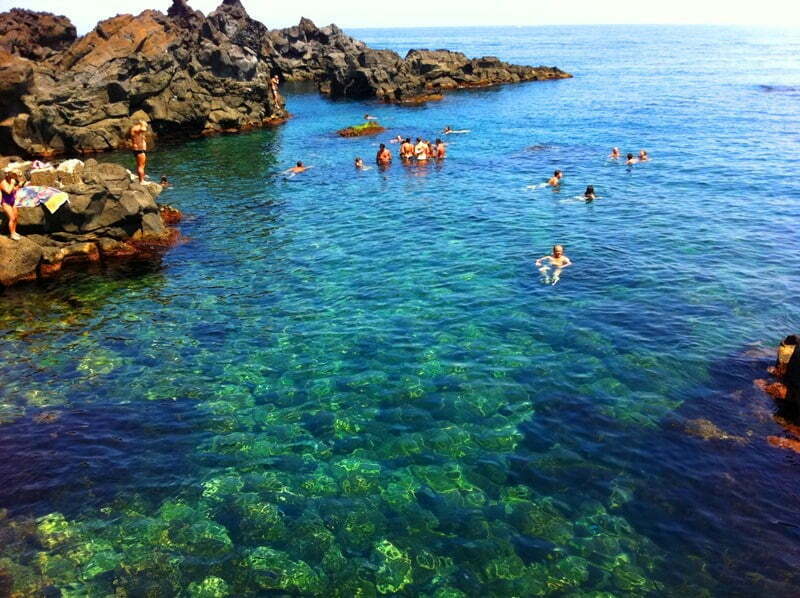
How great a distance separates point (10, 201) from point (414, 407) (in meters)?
22.6

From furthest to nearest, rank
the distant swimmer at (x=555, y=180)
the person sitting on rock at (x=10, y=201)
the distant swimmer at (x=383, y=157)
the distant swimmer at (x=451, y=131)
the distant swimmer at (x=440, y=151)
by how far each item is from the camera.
A: the distant swimmer at (x=451, y=131), the distant swimmer at (x=440, y=151), the distant swimmer at (x=383, y=157), the distant swimmer at (x=555, y=180), the person sitting on rock at (x=10, y=201)

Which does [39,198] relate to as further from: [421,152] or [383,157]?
[421,152]

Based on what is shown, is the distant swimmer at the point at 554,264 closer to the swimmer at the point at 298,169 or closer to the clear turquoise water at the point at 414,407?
the clear turquoise water at the point at 414,407

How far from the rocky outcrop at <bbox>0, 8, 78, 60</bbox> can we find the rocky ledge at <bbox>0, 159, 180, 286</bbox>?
10425 cm

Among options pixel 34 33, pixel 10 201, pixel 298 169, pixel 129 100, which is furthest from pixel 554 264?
pixel 34 33

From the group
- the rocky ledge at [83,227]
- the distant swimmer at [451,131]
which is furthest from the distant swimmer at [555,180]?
the rocky ledge at [83,227]

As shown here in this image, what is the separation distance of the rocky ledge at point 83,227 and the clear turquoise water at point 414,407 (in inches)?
73.3

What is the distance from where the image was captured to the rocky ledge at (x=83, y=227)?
84.6ft

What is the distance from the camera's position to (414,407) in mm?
16641

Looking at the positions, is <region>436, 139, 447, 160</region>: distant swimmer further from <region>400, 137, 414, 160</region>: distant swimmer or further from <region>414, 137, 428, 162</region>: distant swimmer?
<region>400, 137, 414, 160</region>: distant swimmer

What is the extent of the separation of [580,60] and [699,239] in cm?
13479

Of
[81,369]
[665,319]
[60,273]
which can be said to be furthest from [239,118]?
[665,319]

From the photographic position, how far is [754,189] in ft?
121

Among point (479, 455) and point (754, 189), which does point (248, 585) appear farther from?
point (754, 189)
